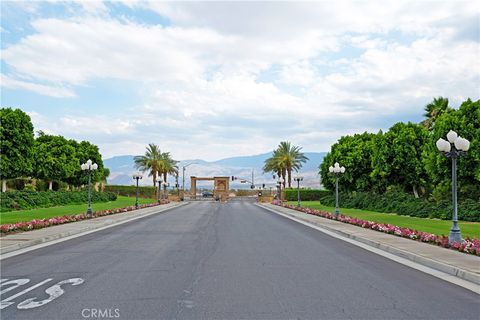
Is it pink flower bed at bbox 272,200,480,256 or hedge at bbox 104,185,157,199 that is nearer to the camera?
pink flower bed at bbox 272,200,480,256

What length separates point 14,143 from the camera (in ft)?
157

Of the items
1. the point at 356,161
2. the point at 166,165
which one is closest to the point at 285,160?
the point at 166,165

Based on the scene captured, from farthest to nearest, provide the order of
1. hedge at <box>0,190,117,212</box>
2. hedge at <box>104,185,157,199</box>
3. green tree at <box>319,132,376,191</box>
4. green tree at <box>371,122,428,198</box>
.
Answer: hedge at <box>104,185,157,199</box>, green tree at <box>319,132,376,191</box>, green tree at <box>371,122,428,198</box>, hedge at <box>0,190,117,212</box>

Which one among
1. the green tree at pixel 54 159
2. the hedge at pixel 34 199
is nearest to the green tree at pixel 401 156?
the hedge at pixel 34 199

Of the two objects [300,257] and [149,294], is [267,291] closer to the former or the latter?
[149,294]

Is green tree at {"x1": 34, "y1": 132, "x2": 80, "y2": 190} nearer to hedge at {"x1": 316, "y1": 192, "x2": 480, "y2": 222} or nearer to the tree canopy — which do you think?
the tree canopy

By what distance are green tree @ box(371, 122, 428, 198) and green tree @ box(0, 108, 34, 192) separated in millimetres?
33792

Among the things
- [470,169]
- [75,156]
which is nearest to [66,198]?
[75,156]

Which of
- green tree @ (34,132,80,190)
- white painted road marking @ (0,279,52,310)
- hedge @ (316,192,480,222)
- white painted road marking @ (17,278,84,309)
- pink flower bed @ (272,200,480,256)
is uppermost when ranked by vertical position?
green tree @ (34,132,80,190)

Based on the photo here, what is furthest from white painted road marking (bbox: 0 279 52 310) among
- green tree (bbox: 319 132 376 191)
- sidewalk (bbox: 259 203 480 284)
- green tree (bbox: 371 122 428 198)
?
green tree (bbox: 319 132 376 191)

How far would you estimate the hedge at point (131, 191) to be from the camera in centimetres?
9980

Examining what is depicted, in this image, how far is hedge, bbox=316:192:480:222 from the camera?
2969 cm

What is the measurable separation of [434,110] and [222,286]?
1722 inches

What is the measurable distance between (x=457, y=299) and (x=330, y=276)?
2722 millimetres
